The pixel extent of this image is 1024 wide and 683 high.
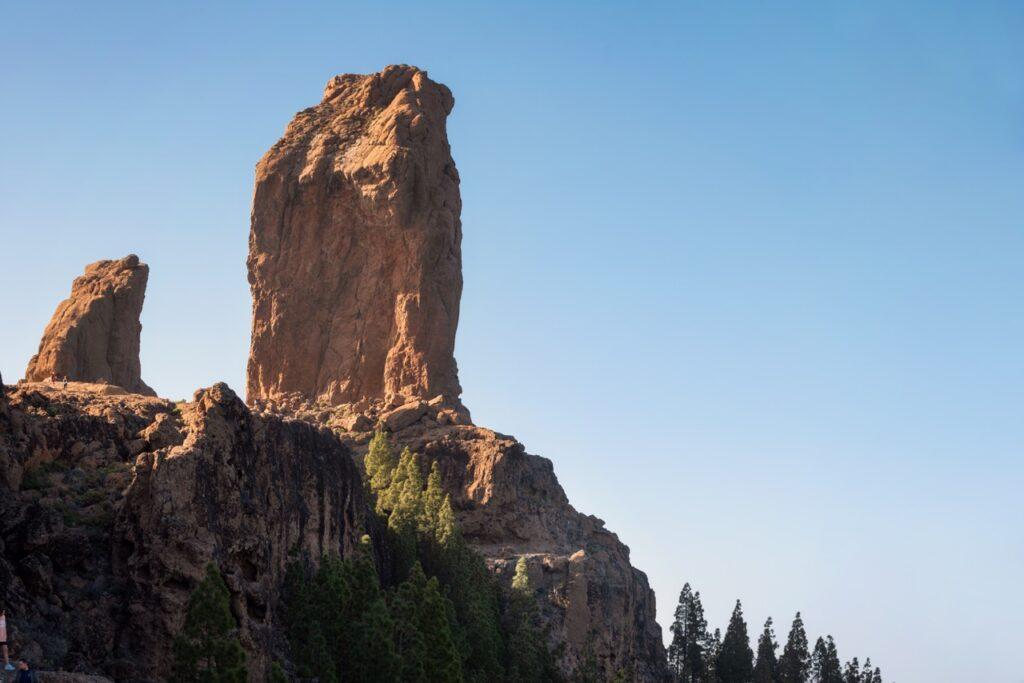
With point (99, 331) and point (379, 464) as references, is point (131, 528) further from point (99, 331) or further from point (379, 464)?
point (99, 331)

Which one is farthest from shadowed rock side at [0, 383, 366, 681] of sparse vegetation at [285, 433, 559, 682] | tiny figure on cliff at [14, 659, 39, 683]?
tiny figure on cliff at [14, 659, 39, 683]

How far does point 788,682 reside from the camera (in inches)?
6511

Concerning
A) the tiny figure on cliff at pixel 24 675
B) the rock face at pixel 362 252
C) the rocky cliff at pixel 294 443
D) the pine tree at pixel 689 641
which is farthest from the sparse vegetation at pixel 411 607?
the pine tree at pixel 689 641

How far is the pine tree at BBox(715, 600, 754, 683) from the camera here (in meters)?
160

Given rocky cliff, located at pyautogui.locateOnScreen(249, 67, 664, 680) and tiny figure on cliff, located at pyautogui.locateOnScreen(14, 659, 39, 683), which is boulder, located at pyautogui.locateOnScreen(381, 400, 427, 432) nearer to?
rocky cliff, located at pyautogui.locateOnScreen(249, 67, 664, 680)

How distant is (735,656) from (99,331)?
77.0m

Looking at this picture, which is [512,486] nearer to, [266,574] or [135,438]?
[135,438]

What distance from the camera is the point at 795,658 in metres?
168

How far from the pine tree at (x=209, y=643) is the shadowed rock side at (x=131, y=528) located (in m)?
2.31

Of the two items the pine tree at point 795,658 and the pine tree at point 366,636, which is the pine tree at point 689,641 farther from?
the pine tree at point 366,636

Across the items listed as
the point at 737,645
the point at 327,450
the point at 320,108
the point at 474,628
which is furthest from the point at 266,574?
the point at 737,645

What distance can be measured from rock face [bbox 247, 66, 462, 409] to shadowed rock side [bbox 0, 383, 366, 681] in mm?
50325

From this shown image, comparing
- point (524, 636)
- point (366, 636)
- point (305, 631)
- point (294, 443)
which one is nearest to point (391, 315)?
point (524, 636)

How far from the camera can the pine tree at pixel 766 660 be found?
16088 centimetres
